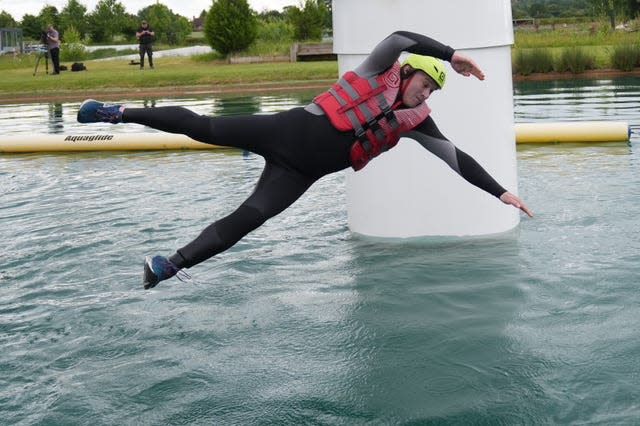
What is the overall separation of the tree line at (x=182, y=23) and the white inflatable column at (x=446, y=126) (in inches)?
1107

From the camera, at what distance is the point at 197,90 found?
24.7m

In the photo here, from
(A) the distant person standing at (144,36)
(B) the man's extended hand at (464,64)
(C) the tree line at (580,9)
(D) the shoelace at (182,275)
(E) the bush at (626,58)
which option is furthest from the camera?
(C) the tree line at (580,9)

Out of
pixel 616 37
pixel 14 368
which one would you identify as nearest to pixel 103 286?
pixel 14 368

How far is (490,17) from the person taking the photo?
6.75m

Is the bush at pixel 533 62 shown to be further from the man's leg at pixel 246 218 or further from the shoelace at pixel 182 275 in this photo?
the man's leg at pixel 246 218

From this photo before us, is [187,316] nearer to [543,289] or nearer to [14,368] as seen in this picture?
[14,368]

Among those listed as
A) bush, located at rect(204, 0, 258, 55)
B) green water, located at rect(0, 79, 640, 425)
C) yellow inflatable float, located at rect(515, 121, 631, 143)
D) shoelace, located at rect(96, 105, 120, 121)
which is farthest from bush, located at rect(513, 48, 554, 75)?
shoelace, located at rect(96, 105, 120, 121)

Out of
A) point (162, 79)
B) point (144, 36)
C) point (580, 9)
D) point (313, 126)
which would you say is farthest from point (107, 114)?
point (580, 9)

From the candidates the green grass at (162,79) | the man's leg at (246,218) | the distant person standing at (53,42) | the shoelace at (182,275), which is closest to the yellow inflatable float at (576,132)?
the shoelace at (182,275)

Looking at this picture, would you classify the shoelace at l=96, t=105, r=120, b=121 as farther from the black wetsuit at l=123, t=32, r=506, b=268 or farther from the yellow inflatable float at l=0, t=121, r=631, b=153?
the yellow inflatable float at l=0, t=121, r=631, b=153

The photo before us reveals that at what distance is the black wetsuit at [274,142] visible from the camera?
489 centimetres

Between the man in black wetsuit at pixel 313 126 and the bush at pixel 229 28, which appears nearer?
the man in black wetsuit at pixel 313 126

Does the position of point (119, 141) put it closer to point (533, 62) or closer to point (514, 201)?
point (514, 201)

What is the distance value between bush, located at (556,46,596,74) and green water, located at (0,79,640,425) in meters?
14.5
